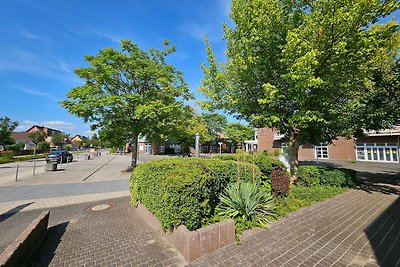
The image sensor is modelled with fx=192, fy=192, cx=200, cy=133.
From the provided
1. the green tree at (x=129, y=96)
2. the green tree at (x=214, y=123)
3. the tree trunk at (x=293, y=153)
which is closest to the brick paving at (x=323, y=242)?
the tree trunk at (x=293, y=153)

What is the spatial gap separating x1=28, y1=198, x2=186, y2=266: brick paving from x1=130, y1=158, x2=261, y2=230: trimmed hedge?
57 centimetres

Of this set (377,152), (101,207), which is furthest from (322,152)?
(101,207)

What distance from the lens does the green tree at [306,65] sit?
633cm

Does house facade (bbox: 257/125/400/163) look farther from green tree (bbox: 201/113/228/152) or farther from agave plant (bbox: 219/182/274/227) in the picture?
green tree (bbox: 201/113/228/152)

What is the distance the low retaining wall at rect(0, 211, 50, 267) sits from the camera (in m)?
2.90

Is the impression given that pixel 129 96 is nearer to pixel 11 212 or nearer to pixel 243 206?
pixel 11 212

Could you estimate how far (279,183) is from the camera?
726 centimetres

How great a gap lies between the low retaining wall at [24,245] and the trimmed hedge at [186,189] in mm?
2408

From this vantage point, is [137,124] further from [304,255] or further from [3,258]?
[304,255]

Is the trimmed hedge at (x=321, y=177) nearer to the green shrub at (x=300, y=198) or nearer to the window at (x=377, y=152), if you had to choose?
the green shrub at (x=300, y=198)

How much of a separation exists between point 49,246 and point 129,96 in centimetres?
988

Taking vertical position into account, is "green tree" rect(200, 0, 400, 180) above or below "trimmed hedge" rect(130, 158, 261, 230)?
above

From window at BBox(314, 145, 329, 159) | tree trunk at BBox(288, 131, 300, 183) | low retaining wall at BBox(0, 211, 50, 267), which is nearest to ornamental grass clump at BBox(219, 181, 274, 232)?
low retaining wall at BBox(0, 211, 50, 267)

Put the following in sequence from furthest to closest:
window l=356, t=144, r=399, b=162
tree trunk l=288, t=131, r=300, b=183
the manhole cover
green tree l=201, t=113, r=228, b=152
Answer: green tree l=201, t=113, r=228, b=152 → window l=356, t=144, r=399, b=162 → tree trunk l=288, t=131, r=300, b=183 → the manhole cover
